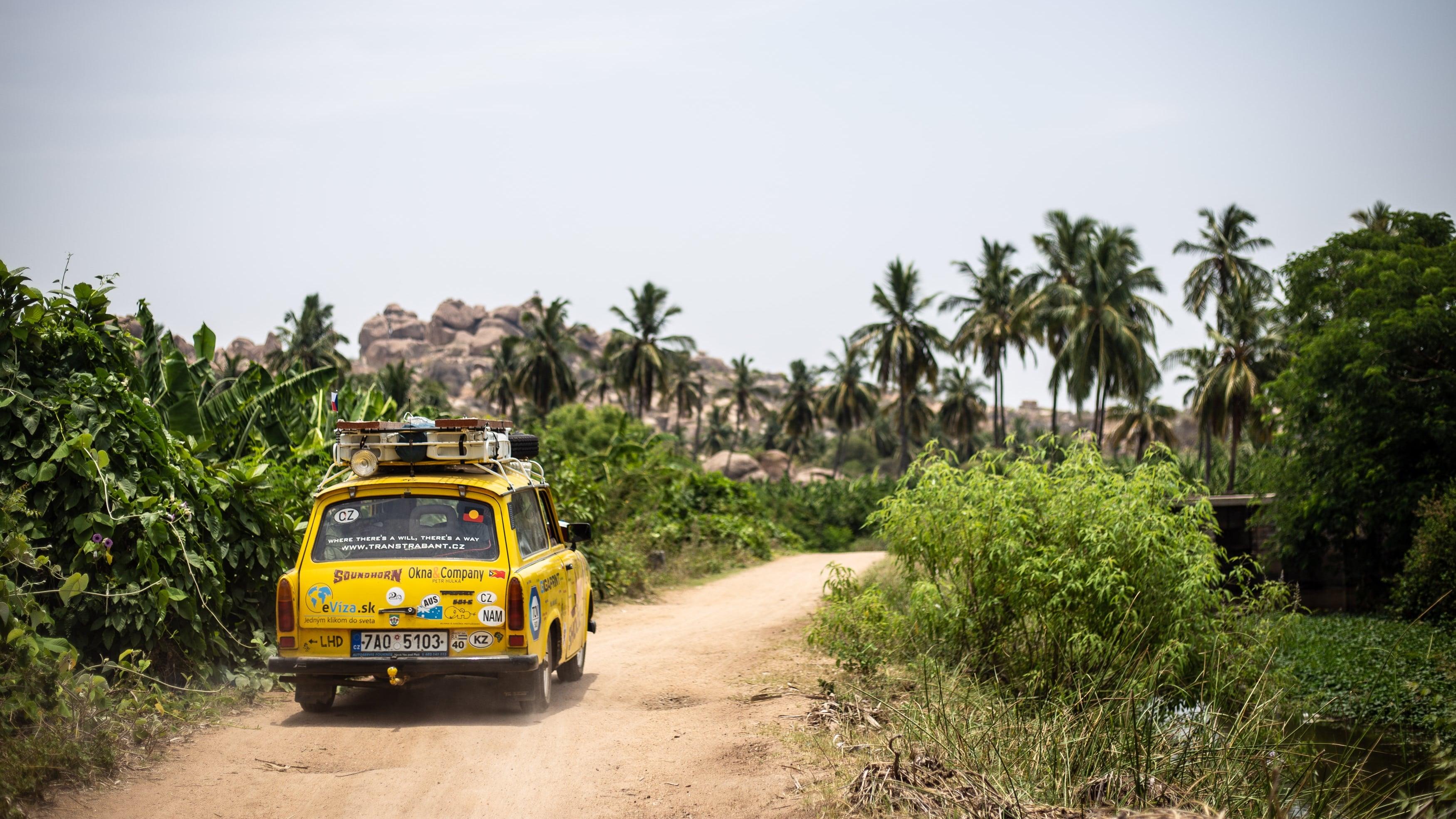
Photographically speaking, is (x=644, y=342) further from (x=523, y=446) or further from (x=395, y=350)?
(x=395, y=350)

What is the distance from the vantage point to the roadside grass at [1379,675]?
41.5 feet

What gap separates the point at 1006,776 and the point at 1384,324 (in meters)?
19.0

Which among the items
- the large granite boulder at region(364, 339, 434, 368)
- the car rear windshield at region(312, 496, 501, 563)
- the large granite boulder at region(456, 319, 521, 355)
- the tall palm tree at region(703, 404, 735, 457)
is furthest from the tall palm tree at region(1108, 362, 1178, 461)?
the large granite boulder at region(364, 339, 434, 368)

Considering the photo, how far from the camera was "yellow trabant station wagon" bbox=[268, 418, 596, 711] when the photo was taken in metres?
7.22

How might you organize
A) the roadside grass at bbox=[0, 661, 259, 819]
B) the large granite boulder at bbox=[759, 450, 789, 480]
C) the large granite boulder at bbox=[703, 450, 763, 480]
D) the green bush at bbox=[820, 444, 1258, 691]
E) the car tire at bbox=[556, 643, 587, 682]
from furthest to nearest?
the large granite boulder at bbox=[759, 450, 789, 480] < the large granite boulder at bbox=[703, 450, 763, 480] < the green bush at bbox=[820, 444, 1258, 691] < the car tire at bbox=[556, 643, 587, 682] < the roadside grass at bbox=[0, 661, 259, 819]

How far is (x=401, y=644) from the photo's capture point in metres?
7.21

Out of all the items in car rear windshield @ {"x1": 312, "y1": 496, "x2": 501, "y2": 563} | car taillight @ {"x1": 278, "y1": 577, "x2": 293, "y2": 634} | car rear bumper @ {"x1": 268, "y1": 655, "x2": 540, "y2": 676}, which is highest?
car rear windshield @ {"x1": 312, "y1": 496, "x2": 501, "y2": 563}

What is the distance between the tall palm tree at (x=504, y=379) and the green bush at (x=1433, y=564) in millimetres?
53497

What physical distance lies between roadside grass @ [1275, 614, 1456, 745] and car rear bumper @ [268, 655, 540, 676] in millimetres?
7873

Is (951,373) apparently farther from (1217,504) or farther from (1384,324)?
(1384,324)

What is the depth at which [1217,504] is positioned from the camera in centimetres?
2786

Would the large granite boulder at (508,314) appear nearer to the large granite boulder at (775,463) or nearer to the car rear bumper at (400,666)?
the large granite boulder at (775,463)

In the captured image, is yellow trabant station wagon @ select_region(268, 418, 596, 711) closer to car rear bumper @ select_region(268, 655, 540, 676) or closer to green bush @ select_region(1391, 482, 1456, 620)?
car rear bumper @ select_region(268, 655, 540, 676)

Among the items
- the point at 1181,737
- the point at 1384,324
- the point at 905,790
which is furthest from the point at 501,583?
A: the point at 1384,324
